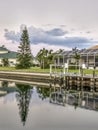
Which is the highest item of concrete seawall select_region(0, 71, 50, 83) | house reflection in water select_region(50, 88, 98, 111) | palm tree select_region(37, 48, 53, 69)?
palm tree select_region(37, 48, 53, 69)

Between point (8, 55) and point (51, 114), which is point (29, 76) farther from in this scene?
point (8, 55)

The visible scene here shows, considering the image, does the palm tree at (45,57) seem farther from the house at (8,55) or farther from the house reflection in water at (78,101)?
the house reflection in water at (78,101)

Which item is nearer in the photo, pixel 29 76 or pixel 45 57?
pixel 29 76

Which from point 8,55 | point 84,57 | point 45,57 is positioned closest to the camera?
point 84,57

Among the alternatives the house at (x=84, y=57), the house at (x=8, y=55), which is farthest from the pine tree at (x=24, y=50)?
the house at (x=8, y=55)

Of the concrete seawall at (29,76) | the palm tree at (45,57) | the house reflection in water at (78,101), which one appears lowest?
the house reflection in water at (78,101)

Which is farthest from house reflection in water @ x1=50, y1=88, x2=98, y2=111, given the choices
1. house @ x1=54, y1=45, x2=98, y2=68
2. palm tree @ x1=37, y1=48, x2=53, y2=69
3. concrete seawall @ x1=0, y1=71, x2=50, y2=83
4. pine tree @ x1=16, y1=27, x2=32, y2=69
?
pine tree @ x1=16, y1=27, x2=32, y2=69

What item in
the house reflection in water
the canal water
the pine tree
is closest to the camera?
the canal water

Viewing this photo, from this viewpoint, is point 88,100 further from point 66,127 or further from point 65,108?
point 66,127

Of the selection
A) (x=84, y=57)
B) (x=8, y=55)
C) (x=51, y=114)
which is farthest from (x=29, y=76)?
(x=8, y=55)

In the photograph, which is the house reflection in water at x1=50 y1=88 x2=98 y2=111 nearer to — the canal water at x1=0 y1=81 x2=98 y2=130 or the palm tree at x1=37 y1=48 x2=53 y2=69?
the canal water at x1=0 y1=81 x2=98 y2=130

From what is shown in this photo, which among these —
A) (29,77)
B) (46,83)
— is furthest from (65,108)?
(29,77)

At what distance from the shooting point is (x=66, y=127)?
16.5 meters

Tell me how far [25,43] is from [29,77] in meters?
21.9
